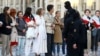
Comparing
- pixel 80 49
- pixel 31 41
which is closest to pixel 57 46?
pixel 31 41

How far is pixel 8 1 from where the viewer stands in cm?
4594

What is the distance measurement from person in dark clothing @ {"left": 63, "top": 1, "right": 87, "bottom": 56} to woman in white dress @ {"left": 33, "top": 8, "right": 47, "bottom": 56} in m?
3.12

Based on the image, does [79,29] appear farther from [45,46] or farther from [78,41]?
[45,46]

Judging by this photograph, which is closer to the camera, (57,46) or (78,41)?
(78,41)

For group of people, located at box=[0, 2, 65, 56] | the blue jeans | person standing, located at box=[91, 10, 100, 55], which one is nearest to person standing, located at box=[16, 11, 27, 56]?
the blue jeans

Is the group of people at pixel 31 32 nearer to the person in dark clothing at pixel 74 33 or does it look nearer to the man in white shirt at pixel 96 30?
the man in white shirt at pixel 96 30

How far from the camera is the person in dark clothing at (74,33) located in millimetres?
11228

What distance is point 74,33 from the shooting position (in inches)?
444

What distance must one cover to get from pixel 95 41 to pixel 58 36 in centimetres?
242

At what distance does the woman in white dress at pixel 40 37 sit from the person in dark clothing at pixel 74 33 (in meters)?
3.12

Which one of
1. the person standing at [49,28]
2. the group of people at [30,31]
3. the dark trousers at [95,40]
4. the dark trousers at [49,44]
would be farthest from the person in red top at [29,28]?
the dark trousers at [95,40]

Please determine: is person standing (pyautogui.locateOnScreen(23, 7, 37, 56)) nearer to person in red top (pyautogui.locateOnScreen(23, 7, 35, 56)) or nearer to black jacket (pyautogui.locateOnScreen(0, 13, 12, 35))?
person in red top (pyautogui.locateOnScreen(23, 7, 35, 56))

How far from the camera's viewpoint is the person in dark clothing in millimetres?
11228

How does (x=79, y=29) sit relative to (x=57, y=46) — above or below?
above
